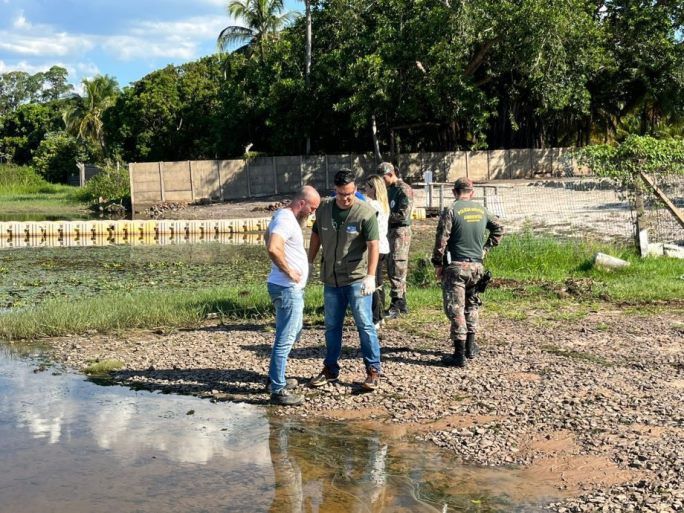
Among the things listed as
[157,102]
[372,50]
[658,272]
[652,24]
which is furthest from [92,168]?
[658,272]

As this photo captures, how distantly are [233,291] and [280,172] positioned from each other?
1144 inches

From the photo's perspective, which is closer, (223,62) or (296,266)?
(296,266)

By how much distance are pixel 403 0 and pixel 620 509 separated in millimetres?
36407

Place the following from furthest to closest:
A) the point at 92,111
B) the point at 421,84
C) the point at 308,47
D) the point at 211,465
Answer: the point at 92,111, the point at 308,47, the point at 421,84, the point at 211,465

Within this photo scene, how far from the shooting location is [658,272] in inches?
557

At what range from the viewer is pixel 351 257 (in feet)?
24.8

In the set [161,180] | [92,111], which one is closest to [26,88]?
[92,111]

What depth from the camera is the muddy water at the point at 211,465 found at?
5.39 m

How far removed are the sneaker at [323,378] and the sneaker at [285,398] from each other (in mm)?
426

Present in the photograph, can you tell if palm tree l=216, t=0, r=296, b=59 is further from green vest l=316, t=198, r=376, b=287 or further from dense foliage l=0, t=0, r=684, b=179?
green vest l=316, t=198, r=376, b=287

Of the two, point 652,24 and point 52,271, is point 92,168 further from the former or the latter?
point 52,271

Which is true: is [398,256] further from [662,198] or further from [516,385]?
[662,198]

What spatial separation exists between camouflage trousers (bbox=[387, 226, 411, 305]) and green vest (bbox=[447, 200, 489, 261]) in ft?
6.73

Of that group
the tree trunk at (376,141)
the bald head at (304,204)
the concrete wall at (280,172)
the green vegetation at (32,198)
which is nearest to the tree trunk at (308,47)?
the tree trunk at (376,141)
